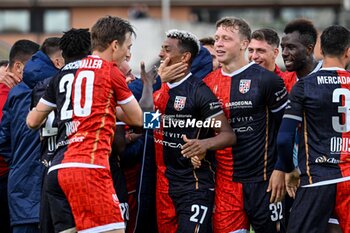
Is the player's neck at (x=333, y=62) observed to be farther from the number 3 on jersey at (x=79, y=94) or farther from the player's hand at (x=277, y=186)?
the number 3 on jersey at (x=79, y=94)

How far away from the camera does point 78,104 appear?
8.42 meters

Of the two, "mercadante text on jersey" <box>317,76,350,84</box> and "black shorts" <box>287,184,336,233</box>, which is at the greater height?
"mercadante text on jersey" <box>317,76,350,84</box>

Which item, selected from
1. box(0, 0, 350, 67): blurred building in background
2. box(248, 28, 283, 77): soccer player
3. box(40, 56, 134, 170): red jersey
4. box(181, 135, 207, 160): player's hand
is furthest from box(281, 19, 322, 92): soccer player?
box(0, 0, 350, 67): blurred building in background

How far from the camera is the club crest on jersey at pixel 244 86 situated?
9.52 meters

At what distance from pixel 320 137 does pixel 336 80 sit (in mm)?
558

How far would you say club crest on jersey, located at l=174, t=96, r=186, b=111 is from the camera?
9.48m

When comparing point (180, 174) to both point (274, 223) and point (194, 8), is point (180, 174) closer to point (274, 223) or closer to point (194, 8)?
point (274, 223)

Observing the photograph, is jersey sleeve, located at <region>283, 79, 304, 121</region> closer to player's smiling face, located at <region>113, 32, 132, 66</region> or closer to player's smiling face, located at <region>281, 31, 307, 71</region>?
player's smiling face, located at <region>281, 31, 307, 71</region>

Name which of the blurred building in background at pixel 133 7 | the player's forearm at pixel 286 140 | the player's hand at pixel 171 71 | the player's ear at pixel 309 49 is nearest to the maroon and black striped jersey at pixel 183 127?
the player's hand at pixel 171 71

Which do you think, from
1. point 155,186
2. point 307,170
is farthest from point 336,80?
point 155,186

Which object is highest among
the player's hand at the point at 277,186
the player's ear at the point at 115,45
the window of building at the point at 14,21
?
the window of building at the point at 14,21

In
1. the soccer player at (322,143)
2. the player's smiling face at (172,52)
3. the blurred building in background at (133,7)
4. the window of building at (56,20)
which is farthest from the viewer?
the window of building at (56,20)

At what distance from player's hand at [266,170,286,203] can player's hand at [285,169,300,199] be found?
0.04 m

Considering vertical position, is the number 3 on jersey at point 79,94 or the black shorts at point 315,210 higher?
the number 3 on jersey at point 79,94
